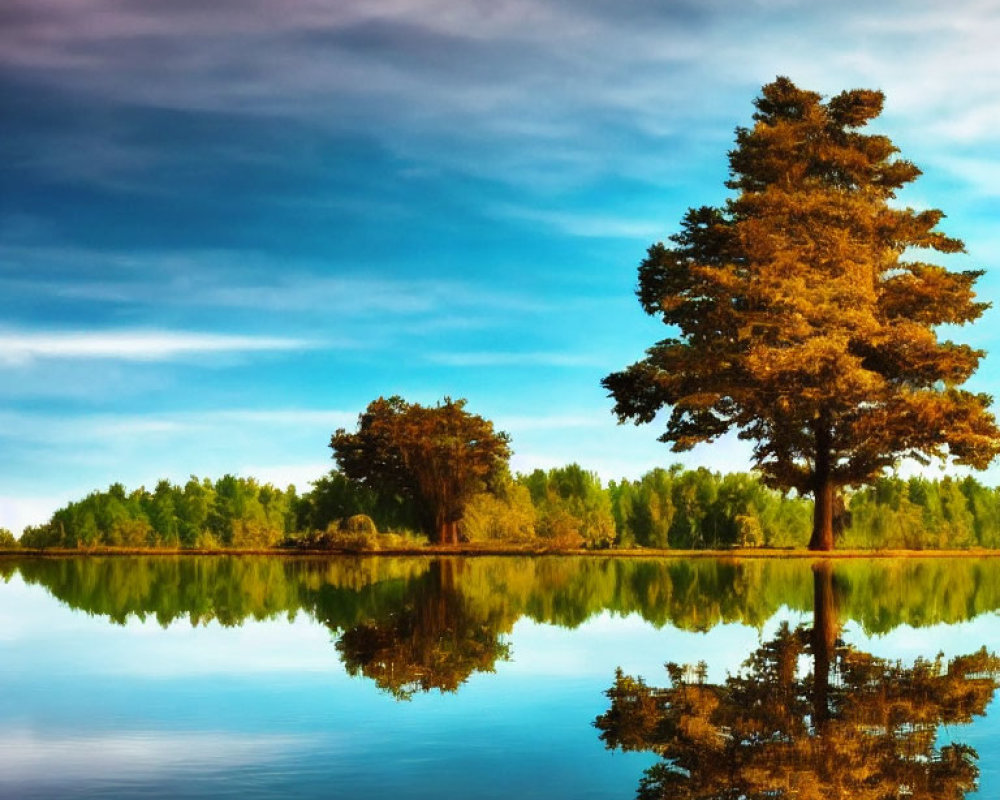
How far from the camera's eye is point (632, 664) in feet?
37.9

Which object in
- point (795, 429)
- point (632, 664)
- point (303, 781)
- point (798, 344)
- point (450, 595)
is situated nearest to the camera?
point (303, 781)

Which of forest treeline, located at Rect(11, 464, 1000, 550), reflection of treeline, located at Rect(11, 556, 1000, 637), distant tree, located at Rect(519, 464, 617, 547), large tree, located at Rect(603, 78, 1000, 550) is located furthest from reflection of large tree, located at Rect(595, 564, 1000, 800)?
distant tree, located at Rect(519, 464, 617, 547)

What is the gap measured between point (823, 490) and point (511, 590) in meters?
19.7

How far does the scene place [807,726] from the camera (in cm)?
801

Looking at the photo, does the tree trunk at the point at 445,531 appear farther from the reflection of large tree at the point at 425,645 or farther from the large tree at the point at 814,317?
the reflection of large tree at the point at 425,645

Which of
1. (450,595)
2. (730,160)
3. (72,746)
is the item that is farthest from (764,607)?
(730,160)

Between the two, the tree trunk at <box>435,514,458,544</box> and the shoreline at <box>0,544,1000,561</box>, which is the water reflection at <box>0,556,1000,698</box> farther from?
the tree trunk at <box>435,514,458,544</box>

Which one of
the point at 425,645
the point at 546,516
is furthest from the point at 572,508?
the point at 425,645

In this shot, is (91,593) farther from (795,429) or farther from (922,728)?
(795,429)

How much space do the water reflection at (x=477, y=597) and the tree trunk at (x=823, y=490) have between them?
10.9 ft

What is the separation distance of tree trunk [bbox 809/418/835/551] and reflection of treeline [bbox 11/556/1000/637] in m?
2.70

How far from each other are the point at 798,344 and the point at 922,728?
28988 millimetres

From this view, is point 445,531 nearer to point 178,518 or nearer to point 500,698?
point 178,518

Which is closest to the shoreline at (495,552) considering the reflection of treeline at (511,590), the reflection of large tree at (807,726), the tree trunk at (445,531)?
the tree trunk at (445,531)
